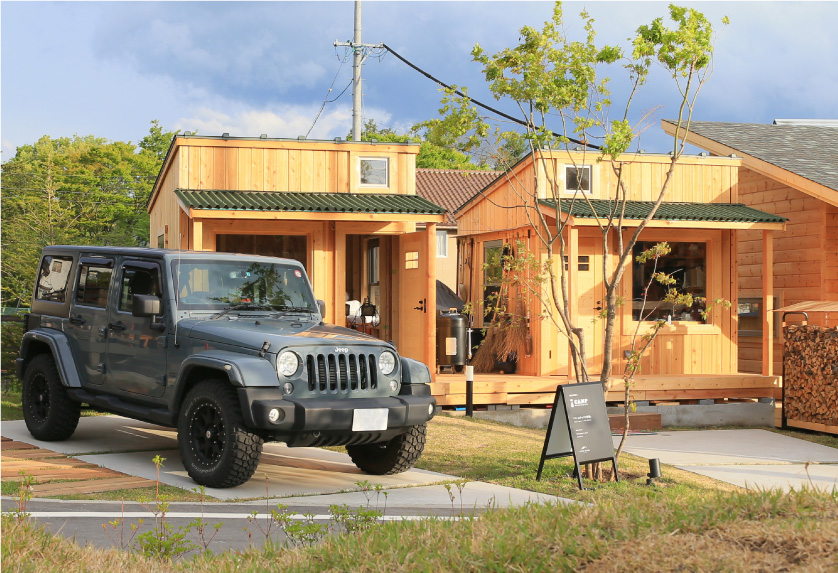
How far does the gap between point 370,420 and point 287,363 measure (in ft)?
2.63

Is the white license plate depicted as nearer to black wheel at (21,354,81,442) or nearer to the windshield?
the windshield

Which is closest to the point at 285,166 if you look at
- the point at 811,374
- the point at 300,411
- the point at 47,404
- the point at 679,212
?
the point at 47,404

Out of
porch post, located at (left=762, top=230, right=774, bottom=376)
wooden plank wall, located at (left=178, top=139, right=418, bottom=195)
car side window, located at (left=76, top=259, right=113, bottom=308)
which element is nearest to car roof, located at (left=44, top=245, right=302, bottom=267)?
car side window, located at (left=76, top=259, right=113, bottom=308)

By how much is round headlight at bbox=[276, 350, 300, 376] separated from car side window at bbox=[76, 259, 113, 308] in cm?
263

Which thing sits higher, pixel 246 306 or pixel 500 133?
pixel 500 133

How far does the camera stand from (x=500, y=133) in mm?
10578

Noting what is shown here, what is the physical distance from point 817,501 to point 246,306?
18.1 ft

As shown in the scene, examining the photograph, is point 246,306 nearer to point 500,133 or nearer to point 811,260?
point 500,133

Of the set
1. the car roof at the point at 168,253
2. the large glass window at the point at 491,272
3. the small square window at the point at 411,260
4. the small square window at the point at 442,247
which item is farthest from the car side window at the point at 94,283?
the small square window at the point at 442,247

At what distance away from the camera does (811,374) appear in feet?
46.6

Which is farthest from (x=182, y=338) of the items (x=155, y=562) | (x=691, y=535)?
(x=691, y=535)

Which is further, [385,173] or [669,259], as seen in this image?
[669,259]

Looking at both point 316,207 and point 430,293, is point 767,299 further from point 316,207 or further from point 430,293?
point 316,207

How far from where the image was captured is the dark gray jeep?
7.54 meters
